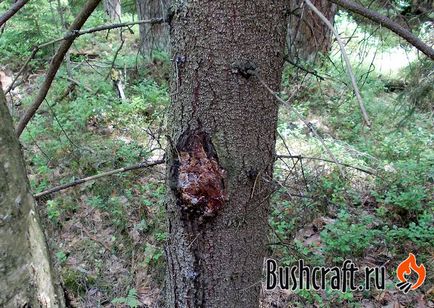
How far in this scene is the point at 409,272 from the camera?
3.42 m

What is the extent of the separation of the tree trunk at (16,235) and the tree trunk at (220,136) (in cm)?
87

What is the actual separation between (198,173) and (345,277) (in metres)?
2.32

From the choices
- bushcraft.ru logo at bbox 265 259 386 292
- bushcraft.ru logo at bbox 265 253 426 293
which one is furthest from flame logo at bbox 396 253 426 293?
bushcraft.ru logo at bbox 265 259 386 292

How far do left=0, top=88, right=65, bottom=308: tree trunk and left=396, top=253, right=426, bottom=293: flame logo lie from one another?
10.5 feet

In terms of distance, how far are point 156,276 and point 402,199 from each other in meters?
2.47

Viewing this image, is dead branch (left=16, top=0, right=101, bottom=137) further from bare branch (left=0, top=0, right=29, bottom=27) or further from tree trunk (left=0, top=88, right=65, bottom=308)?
tree trunk (left=0, top=88, right=65, bottom=308)

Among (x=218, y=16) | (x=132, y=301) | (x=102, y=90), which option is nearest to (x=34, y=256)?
(x=218, y=16)

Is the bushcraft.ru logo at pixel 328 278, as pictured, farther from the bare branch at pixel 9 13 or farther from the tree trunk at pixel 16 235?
the tree trunk at pixel 16 235

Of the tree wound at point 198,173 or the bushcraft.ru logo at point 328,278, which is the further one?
the bushcraft.ru logo at point 328,278

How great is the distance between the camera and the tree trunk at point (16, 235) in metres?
0.73

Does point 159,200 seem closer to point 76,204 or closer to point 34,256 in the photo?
point 76,204

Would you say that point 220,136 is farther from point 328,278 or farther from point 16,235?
point 328,278

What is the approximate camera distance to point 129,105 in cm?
565

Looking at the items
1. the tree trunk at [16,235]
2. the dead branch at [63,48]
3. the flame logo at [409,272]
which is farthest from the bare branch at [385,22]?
the flame logo at [409,272]
